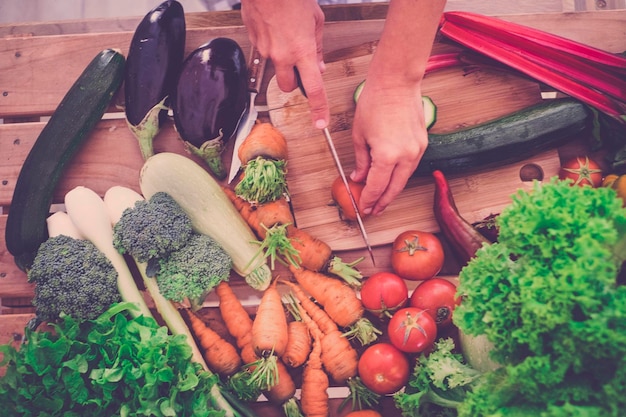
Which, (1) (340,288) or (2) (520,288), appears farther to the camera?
(1) (340,288)

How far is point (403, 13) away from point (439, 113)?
1.82 feet

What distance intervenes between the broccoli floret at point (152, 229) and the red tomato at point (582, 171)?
1208 mm

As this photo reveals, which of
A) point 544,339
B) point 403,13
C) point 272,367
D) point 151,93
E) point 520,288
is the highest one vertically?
point 403,13

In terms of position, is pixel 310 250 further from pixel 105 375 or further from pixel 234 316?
pixel 105 375

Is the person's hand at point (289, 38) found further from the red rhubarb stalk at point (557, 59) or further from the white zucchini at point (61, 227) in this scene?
the white zucchini at point (61, 227)

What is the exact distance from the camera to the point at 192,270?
1590 millimetres

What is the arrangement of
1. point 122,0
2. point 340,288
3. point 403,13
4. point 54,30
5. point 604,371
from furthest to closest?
point 122,0, point 54,30, point 340,288, point 403,13, point 604,371

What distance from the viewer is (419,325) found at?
1.50 metres

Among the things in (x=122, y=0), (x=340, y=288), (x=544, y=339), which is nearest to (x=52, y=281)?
(x=340, y=288)

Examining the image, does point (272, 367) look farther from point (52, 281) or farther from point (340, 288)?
point (52, 281)

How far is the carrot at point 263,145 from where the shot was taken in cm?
161

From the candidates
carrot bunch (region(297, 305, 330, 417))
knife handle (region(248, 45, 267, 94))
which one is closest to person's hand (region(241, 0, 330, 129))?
knife handle (region(248, 45, 267, 94))

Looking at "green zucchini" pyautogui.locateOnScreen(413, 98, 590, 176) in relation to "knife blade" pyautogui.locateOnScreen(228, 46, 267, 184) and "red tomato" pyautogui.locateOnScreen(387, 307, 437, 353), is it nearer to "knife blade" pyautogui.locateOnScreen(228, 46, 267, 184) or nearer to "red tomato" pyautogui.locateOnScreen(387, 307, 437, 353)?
"red tomato" pyautogui.locateOnScreen(387, 307, 437, 353)

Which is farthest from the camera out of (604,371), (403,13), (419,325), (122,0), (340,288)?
(122,0)
